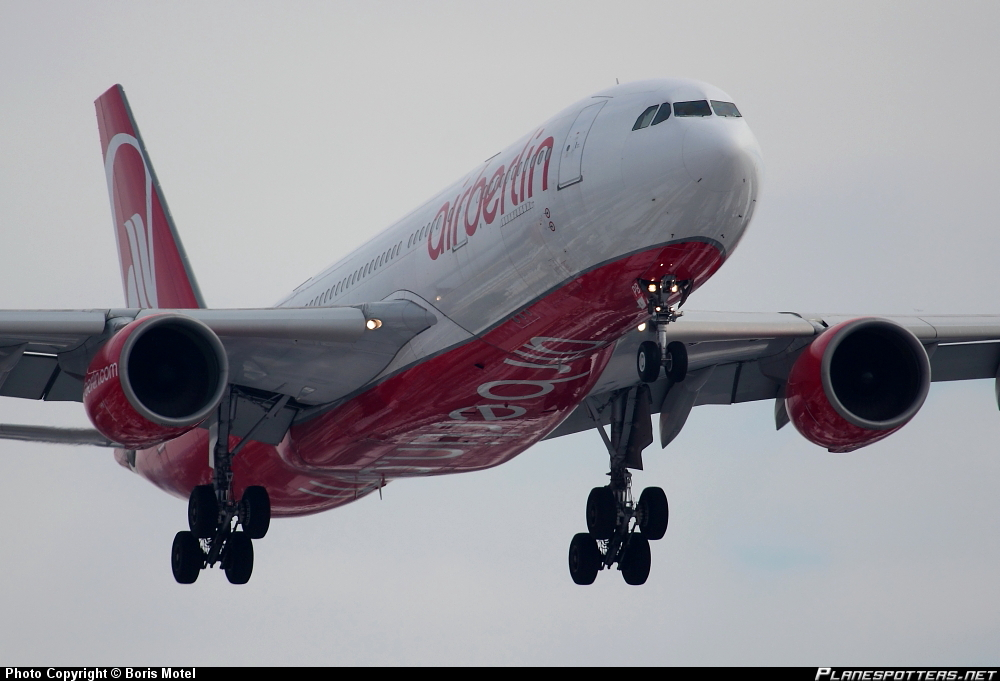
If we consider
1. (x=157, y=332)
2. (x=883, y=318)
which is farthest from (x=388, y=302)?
(x=883, y=318)

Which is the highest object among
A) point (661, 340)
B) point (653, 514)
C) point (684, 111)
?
point (684, 111)

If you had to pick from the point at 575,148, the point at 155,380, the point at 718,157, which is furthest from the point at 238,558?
the point at 718,157

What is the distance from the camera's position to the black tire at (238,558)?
2266cm

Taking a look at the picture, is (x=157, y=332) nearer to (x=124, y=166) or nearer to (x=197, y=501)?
(x=197, y=501)

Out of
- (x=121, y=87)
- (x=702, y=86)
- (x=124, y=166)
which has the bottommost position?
(x=702, y=86)

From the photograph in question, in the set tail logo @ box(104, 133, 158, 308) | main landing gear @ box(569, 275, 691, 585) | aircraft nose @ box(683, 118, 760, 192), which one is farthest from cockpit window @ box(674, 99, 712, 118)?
tail logo @ box(104, 133, 158, 308)

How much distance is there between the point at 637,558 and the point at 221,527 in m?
6.74

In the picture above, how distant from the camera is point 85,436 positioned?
73.0ft

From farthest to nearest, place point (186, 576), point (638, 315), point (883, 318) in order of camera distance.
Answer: point (186, 576) → point (883, 318) → point (638, 315)

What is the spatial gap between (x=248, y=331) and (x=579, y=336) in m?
4.78

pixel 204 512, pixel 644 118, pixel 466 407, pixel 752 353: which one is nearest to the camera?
pixel 644 118

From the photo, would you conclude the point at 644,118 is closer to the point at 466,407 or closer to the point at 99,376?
the point at 466,407

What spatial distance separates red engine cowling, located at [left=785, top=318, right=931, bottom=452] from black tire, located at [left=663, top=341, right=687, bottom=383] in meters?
4.86

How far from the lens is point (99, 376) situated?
18.4 m
